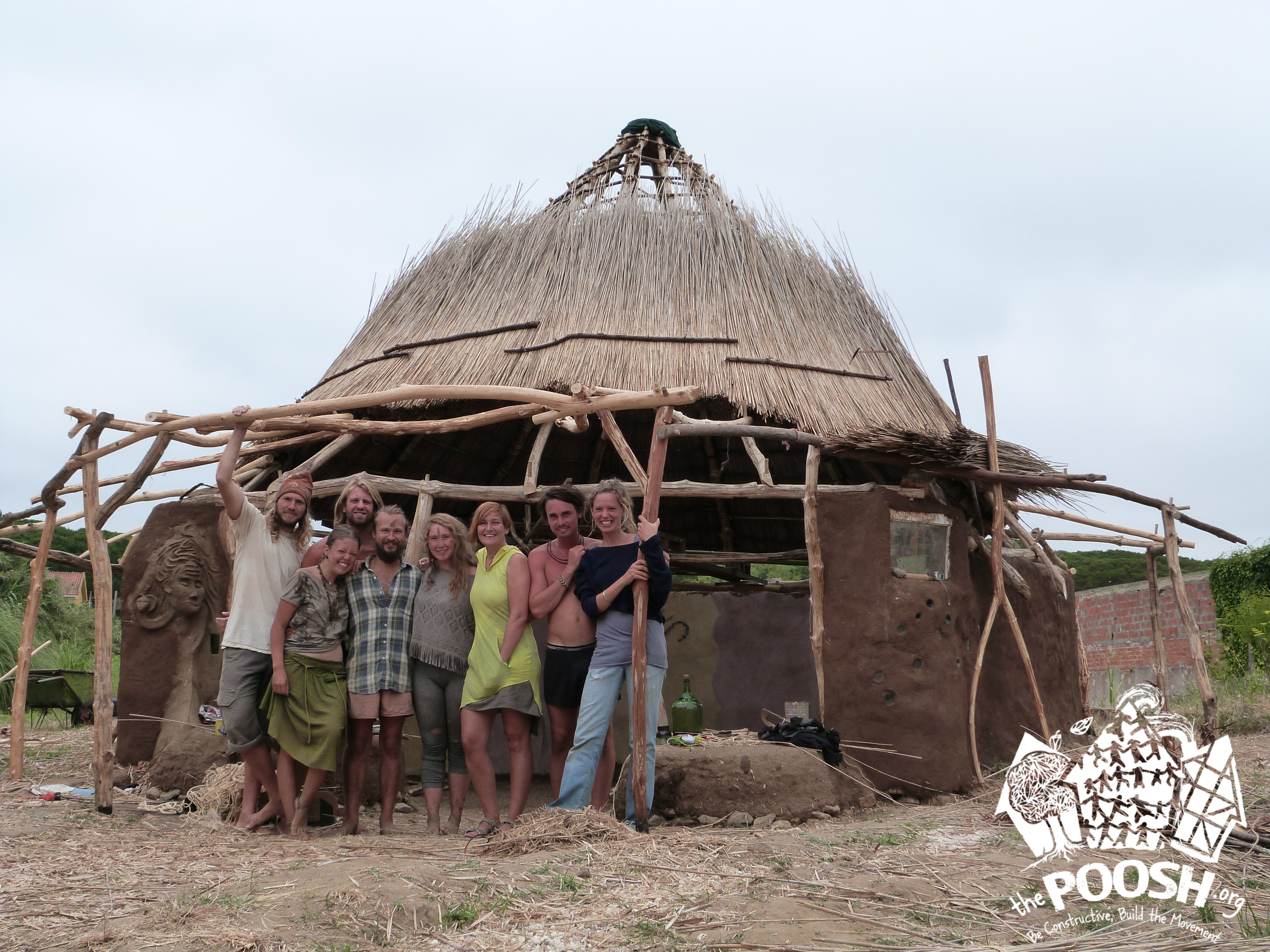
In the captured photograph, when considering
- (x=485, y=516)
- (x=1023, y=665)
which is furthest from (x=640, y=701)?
(x=1023, y=665)

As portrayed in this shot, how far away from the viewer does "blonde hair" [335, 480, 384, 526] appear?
463 centimetres

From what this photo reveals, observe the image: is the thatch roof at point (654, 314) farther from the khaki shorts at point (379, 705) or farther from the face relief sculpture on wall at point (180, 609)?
the khaki shorts at point (379, 705)

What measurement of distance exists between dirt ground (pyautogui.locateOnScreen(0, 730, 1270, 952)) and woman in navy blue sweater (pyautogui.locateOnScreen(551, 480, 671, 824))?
0.36m

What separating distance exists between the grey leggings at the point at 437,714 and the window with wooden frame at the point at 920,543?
101 inches

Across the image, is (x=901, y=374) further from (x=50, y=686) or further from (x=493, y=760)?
(x=50, y=686)

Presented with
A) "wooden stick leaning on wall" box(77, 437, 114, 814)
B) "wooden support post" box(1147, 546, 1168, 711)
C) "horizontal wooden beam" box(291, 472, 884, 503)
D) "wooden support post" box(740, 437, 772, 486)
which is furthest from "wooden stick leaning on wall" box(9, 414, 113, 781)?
"wooden support post" box(1147, 546, 1168, 711)

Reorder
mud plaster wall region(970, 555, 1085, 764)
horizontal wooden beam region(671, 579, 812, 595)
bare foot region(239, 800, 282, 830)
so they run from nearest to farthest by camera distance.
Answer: bare foot region(239, 800, 282, 830), mud plaster wall region(970, 555, 1085, 764), horizontal wooden beam region(671, 579, 812, 595)

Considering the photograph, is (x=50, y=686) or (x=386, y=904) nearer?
(x=386, y=904)

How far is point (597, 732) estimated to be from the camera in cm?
423

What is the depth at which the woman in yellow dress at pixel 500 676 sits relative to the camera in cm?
432

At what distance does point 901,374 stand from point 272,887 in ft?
19.8

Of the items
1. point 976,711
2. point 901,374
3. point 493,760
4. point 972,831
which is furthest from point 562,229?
point 972,831

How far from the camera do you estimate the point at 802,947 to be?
260cm

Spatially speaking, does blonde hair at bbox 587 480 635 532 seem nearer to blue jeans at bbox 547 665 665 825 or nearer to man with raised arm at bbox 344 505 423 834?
blue jeans at bbox 547 665 665 825
